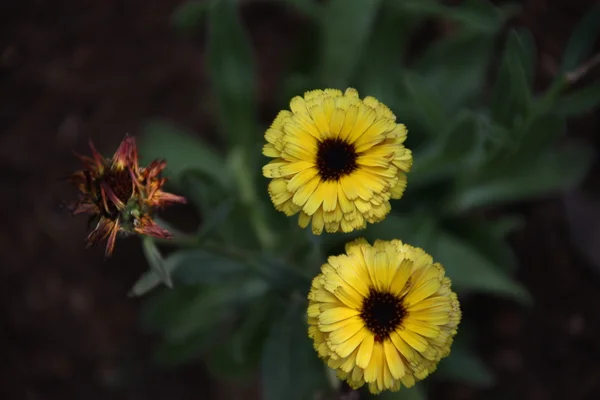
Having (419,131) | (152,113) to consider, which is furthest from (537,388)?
(152,113)

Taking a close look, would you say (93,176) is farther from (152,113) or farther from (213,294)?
(152,113)

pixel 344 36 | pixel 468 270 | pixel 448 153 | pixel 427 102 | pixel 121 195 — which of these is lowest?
pixel 121 195

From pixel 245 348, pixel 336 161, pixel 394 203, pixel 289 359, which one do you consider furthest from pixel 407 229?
pixel 336 161

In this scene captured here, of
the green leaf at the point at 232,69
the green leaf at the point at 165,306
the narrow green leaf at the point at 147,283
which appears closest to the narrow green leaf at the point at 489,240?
the green leaf at the point at 232,69

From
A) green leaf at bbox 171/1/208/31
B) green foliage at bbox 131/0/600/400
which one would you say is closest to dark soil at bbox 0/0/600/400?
green foliage at bbox 131/0/600/400

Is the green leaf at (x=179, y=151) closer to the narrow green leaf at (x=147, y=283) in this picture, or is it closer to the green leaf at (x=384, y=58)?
the green leaf at (x=384, y=58)

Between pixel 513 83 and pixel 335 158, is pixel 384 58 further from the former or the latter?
pixel 335 158
